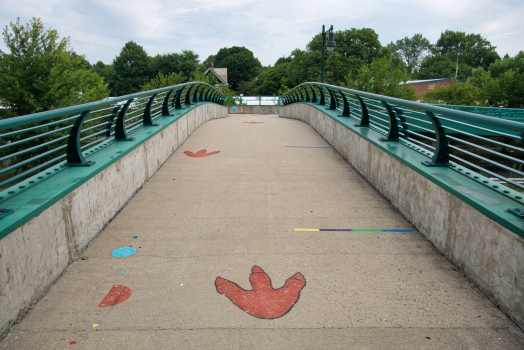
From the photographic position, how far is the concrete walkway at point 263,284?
8.81 ft

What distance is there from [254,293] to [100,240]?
2.02 meters

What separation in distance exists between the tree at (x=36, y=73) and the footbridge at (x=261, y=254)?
86.5ft

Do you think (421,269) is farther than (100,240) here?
No

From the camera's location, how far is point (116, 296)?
10.4ft

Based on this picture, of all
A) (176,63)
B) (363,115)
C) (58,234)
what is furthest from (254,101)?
(176,63)

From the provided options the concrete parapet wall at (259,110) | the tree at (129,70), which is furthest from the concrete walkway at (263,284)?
the tree at (129,70)

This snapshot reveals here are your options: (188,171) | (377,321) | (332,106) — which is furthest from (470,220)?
(332,106)

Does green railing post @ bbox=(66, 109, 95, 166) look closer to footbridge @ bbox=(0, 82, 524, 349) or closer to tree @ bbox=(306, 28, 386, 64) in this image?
footbridge @ bbox=(0, 82, 524, 349)

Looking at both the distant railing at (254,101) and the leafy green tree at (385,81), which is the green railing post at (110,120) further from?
the distant railing at (254,101)

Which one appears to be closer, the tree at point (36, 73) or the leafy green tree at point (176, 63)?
the tree at point (36, 73)

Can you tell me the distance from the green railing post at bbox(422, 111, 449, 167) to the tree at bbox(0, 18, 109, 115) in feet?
94.6

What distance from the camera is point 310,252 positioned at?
13.0ft

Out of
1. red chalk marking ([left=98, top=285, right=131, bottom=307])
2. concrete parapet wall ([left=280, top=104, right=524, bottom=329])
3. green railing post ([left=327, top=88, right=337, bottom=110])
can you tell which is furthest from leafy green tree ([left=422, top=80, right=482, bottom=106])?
red chalk marking ([left=98, top=285, right=131, bottom=307])

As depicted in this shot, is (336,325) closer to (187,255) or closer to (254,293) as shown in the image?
(254,293)
